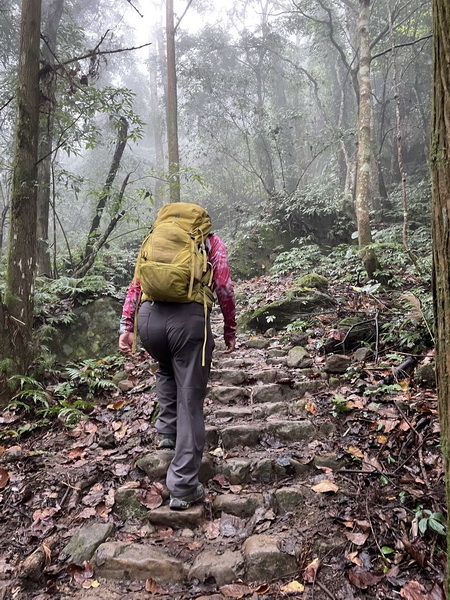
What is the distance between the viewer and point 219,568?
2.51 metres

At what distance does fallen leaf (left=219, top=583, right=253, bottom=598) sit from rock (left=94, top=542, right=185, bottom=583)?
12.4 inches

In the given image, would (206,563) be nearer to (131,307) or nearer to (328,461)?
(328,461)

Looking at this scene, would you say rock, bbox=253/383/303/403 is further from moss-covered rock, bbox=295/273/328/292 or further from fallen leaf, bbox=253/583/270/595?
moss-covered rock, bbox=295/273/328/292

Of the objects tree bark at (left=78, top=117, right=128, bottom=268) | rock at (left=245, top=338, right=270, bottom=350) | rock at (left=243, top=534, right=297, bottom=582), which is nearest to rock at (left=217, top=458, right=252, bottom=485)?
rock at (left=243, top=534, right=297, bottom=582)

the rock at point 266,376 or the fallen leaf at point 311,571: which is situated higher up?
the rock at point 266,376

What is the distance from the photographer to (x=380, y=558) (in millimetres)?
2412

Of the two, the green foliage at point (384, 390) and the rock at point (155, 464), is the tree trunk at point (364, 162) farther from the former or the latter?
the rock at point (155, 464)

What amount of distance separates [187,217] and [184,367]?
3.99 feet

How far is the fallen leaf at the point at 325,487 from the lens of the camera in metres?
3.01

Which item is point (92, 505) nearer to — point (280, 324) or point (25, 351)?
point (25, 351)

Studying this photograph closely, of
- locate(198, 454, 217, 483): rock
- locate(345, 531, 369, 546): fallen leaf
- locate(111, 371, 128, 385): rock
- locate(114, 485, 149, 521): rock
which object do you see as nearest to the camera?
locate(345, 531, 369, 546): fallen leaf

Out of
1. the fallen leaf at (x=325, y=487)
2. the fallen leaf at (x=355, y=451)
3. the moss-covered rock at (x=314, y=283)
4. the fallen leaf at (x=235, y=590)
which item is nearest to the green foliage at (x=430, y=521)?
the fallen leaf at (x=325, y=487)

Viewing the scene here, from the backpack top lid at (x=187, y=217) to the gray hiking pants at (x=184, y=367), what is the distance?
0.64 meters

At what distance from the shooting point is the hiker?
299 centimetres
